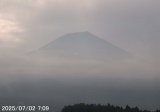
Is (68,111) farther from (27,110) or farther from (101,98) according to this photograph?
(101,98)

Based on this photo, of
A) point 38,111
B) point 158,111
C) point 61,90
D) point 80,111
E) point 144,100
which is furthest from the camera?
point 144,100

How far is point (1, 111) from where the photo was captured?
3706cm

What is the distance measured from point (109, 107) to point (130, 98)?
117 metres

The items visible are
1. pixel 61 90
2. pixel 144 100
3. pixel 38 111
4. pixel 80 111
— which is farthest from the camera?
pixel 144 100

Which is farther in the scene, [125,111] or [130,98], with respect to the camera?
[130,98]

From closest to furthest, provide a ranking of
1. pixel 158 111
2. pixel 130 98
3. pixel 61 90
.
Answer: pixel 158 111, pixel 61 90, pixel 130 98

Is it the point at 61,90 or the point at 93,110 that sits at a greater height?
the point at 61,90

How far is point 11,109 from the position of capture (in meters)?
36.0

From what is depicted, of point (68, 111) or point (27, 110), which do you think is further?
point (68, 111)

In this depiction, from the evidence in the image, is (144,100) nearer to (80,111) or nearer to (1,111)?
(80,111)

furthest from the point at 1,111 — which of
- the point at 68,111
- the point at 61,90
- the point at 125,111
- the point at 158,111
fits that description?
the point at 61,90

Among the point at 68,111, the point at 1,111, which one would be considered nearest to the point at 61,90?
the point at 68,111

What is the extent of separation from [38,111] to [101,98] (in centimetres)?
11918

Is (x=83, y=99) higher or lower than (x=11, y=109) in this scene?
higher
